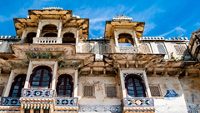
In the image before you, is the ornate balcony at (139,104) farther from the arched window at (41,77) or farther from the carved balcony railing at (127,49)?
the arched window at (41,77)

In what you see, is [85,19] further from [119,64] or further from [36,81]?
[36,81]

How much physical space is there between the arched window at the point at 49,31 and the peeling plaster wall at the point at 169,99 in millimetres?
6305

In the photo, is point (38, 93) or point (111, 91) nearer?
point (38, 93)

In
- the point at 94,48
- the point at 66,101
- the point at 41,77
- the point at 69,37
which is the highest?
the point at 69,37

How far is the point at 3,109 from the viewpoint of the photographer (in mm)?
13844

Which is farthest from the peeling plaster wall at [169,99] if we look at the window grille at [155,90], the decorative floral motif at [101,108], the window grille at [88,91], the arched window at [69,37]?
the arched window at [69,37]

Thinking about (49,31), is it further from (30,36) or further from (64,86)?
(64,86)

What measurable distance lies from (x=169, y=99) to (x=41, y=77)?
6.63m

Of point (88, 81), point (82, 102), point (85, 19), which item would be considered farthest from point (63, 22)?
point (82, 102)

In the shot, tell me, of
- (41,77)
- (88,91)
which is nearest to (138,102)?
(88,91)

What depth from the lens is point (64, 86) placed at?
50.3 ft

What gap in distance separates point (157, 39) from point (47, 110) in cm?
896

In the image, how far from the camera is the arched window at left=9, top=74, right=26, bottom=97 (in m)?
14.9

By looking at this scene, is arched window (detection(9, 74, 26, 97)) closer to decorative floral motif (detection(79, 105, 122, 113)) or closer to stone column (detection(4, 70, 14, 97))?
stone column (detection(4, 70, 14, 97))
